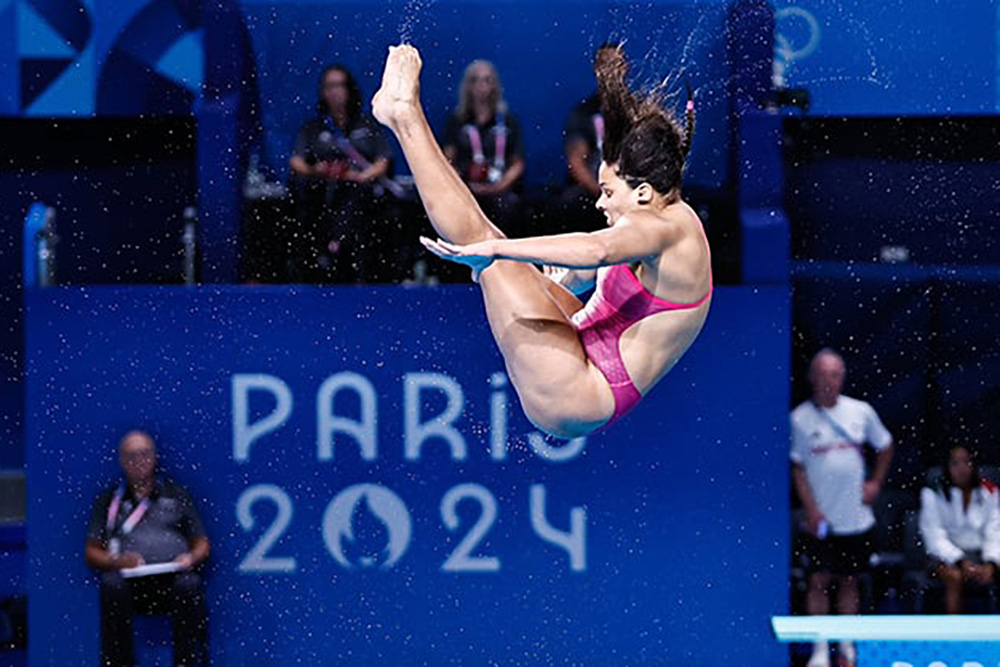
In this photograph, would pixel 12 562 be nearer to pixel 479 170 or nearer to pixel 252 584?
pixel 252 584

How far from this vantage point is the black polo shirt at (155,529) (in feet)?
26.3

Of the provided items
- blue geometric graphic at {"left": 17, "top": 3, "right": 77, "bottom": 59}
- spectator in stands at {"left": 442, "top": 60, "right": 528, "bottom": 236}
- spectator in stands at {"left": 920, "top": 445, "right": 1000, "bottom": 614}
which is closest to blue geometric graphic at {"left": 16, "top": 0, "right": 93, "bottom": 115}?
blue geometric graphic at {"left": 17, "top": 3, "right": 77, "bottom": 59}

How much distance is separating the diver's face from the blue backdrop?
265 centimetres

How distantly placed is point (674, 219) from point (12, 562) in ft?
15.8

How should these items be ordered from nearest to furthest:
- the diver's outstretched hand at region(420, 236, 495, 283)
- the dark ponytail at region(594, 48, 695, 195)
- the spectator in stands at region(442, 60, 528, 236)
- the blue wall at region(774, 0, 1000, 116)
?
the diver's outstretched hand at region(420, 236, 495, 283)
the dark ponytail at region(594, 48, 695, 195)
the spectator in stands at region(442, 60, 528, 236)
the blue wall at region(774, 0, 1000, 116)

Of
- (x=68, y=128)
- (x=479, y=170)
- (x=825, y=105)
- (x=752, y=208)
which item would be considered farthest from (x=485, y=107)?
(x=68, y=128)

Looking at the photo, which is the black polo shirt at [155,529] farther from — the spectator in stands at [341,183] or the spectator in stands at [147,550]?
the spectator in stands at [341,183]

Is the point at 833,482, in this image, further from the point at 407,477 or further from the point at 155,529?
the point at 155,529

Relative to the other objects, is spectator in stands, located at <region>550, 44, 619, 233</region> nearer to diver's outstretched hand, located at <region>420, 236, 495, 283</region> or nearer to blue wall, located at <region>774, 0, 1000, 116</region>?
blue wall, located at <region>774, 0, 1000, 116</region>

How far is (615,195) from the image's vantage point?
5371 millimetres

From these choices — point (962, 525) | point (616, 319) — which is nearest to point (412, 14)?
point (962, 525)

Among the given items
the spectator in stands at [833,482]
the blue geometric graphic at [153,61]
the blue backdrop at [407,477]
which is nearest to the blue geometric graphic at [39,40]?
the blue geometric graphic at [153,61]

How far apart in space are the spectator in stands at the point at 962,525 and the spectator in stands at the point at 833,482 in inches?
11.6

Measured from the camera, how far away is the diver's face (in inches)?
210
